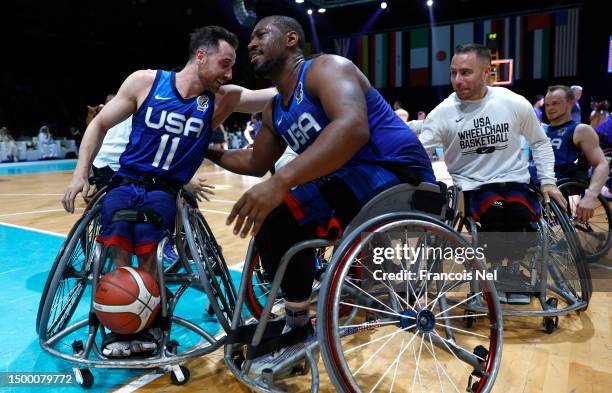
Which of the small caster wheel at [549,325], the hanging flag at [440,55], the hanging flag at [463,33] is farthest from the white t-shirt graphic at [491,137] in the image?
the hanging flag at [440,55]

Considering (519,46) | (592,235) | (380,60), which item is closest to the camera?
(592,235)

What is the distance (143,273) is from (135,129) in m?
0.84

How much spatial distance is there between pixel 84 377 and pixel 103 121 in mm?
1219

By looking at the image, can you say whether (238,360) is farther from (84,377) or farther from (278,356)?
(84,377)

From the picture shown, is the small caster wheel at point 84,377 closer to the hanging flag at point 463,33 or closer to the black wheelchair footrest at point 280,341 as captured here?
the black wheelchair footrest at point 280,341

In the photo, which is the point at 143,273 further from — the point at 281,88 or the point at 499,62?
the point at 499,62

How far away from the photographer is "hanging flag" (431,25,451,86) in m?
17.6

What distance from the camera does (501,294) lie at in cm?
291

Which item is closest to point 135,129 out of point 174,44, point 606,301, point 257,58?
point 257,58

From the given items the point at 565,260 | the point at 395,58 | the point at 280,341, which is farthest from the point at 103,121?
the point at 395,58

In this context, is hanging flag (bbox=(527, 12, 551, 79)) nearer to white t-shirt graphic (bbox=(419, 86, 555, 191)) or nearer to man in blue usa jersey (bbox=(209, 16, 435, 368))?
white t-shirt graphic (bbox=(419, 86, 555, 191))

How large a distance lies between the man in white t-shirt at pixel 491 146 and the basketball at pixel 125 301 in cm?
185

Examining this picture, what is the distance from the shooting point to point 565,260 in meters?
3.26

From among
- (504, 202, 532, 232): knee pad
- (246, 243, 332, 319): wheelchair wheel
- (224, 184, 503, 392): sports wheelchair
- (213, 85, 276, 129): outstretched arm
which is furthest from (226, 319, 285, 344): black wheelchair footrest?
(504, 202, 532, 232): knee pad
